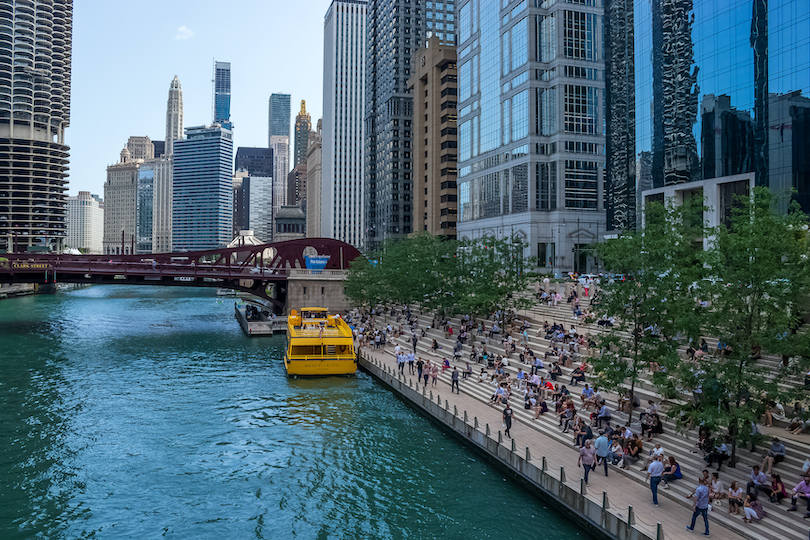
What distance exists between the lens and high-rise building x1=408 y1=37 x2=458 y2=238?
127m

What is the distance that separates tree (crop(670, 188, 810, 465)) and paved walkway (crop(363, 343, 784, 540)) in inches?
117

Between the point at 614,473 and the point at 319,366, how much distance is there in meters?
Result: 27.7

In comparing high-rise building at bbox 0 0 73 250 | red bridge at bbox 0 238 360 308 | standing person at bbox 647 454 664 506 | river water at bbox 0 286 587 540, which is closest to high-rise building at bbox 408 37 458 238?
red bridge at bbox 0 238 360 308

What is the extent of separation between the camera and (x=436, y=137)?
432ft

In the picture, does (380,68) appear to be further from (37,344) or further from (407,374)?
(407,374)

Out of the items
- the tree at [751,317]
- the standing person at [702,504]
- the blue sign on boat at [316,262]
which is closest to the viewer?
the standing person at [702,504]

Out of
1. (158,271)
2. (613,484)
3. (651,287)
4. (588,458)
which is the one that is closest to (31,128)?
(158,271)

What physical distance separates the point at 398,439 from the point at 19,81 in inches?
7982

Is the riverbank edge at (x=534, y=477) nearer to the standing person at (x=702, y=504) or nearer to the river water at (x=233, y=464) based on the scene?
the river water at (x=233, y=464)

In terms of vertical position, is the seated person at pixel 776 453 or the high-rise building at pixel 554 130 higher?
the high-rise building at pixel 554 130

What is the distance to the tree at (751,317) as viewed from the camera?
1880cm

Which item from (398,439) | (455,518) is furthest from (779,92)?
(455,518)

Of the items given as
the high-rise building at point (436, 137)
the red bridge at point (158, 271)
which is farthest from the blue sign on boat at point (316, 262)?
the high-rise building at point (436, 137)

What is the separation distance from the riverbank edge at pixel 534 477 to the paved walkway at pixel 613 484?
382 mm
